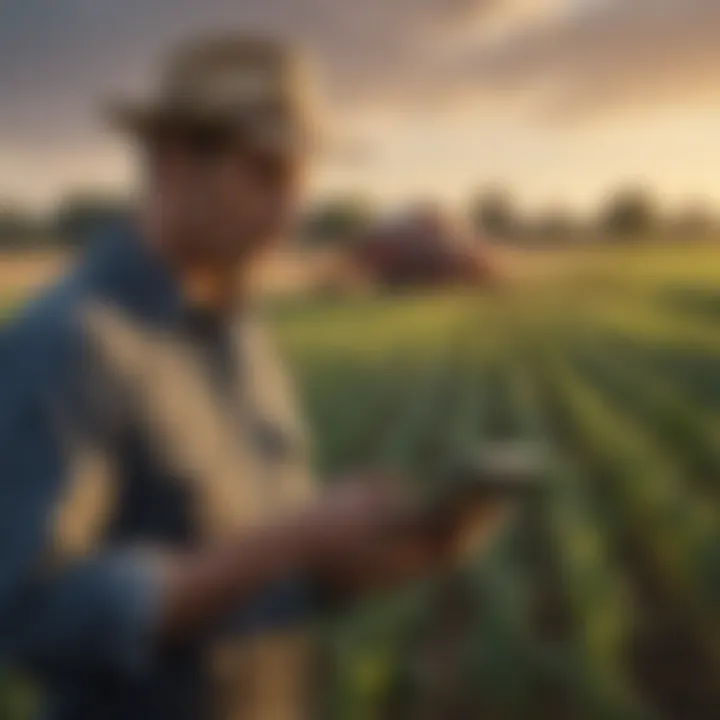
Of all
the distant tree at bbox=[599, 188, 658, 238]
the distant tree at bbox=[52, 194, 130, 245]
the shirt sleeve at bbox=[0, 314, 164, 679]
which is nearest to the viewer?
the shirt sleeve at bbox=[0, 314, 164, 679]

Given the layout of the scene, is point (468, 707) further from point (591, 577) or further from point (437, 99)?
point (437, 99)

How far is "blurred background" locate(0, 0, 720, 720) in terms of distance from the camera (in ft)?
2.67

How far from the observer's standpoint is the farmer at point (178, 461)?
2.23 feet

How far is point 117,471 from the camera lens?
0.70 meters

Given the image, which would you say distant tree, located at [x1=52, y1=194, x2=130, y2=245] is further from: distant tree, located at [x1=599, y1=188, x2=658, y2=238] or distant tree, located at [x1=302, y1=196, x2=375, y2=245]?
distant tree, located at [x1=599, y1=188, x2=658, y2=238]

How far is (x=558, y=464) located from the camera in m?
0.83

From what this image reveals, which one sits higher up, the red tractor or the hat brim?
the hat brim

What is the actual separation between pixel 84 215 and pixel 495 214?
33 cm

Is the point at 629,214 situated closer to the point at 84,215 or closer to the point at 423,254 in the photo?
the point at 423,254

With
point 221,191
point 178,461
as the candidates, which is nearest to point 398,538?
point 178,461

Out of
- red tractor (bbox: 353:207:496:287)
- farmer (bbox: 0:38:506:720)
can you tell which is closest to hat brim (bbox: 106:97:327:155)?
farmer (bbox: 0:38:506:720)

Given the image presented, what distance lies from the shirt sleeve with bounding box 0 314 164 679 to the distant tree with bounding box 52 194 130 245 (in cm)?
14

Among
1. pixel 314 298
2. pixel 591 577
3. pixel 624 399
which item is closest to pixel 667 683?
pixel 591 577

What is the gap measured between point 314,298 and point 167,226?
5.3 inches
